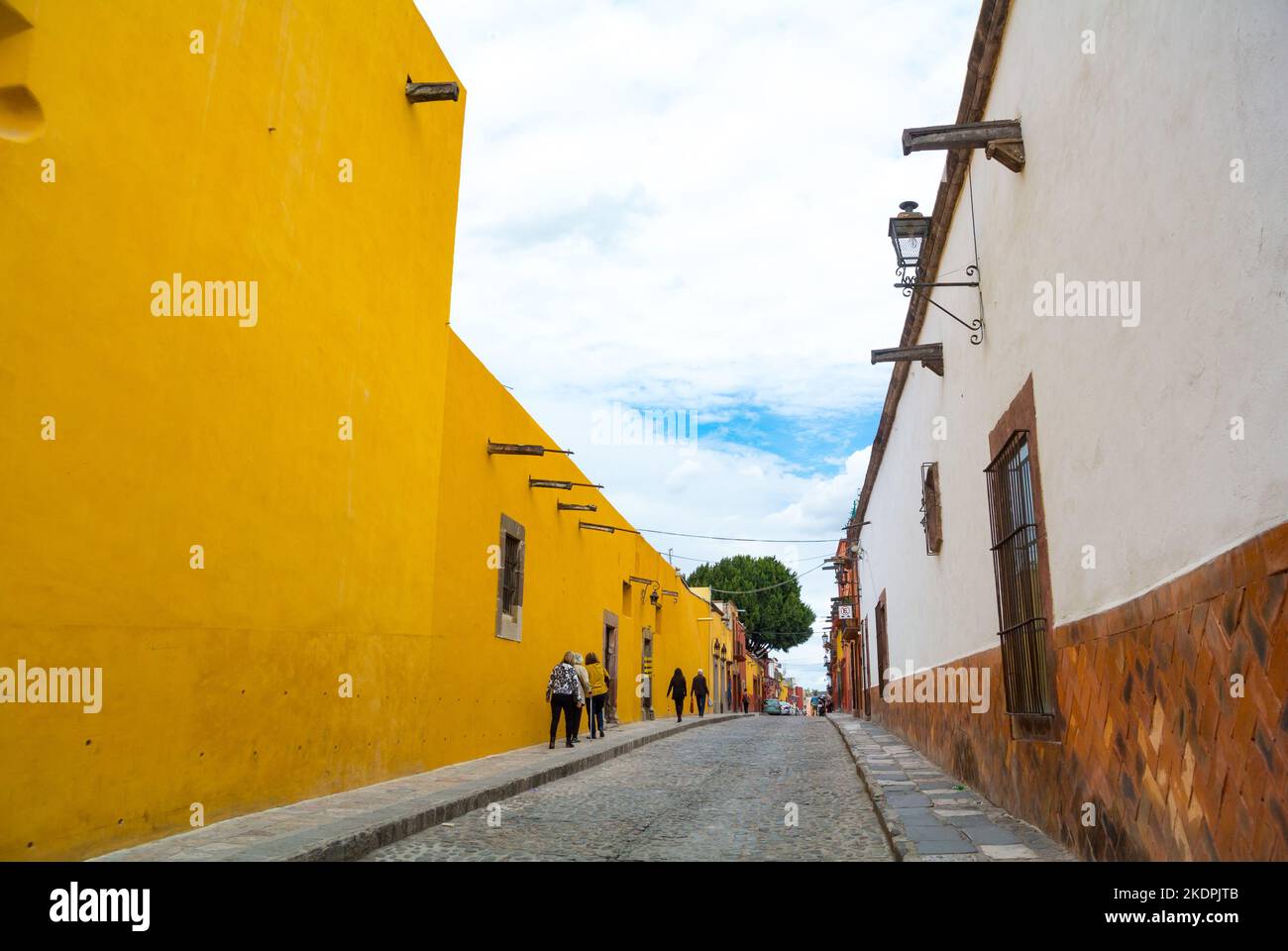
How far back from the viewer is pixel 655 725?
1922 centimetres

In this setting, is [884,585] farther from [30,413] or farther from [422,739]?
[30,413]

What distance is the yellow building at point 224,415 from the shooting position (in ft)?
15.0

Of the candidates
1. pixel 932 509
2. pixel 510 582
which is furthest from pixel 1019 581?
pixel 510 582

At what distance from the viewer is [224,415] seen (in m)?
6.03

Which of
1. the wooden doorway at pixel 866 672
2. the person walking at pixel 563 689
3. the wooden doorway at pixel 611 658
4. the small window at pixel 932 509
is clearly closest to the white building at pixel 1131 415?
the small window at pixel 932 509

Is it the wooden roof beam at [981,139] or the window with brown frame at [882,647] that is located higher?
the wooden roof beam at [981,139]

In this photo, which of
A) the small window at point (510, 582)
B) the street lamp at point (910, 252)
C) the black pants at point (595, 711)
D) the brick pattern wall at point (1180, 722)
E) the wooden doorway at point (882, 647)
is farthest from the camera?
the wooden doorway at point (882, 647)

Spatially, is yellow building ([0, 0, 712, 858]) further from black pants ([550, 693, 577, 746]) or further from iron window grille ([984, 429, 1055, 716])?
iron window grille ([984, 429, 1055, 716])

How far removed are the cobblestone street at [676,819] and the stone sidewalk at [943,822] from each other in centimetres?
20

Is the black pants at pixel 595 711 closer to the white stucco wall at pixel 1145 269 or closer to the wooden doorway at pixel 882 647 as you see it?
the wooden doorway at pixel 882 647

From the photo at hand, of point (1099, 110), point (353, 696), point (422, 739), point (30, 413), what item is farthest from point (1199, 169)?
point (422, 739)

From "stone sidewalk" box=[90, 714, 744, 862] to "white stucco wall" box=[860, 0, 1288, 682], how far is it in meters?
4.31

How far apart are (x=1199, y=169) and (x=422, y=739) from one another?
812 cm

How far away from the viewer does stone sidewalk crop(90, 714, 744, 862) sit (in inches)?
199
